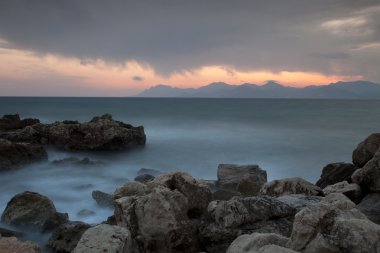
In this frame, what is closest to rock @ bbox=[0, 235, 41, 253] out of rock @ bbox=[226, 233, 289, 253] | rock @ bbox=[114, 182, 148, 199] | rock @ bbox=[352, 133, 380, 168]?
rock @ bbox=[114, 182, 148, 199]

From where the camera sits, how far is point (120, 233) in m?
5.41

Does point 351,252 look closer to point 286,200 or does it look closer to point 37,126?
point 286,200

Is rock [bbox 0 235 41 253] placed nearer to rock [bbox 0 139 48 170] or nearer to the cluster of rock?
the cluster of rock

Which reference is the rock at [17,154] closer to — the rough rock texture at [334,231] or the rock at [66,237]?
the rock at [66,237]

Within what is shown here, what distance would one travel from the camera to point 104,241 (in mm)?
5160

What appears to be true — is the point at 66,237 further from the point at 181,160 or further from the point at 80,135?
the point at 181,160

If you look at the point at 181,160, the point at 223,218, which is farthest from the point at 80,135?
the point at 223,218

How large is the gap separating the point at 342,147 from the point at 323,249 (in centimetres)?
2991

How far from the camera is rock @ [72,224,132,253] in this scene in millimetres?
5051

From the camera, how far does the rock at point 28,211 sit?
1184cm

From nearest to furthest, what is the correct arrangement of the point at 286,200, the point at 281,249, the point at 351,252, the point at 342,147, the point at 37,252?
the point at 281,249, the point at 351,252, the point at 37,252, the point at 286,200, the point at 342,147

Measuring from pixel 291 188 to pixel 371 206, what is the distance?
1.83 m

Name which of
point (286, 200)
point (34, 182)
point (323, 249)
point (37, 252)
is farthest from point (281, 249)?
point (34, 182)

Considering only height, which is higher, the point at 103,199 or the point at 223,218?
the point at 223,218
